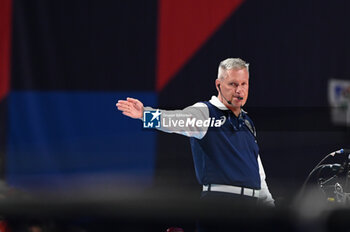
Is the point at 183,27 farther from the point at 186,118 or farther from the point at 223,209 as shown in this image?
the point at 223,209

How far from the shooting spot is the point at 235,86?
3021 mm

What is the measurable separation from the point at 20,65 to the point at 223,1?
1.41m

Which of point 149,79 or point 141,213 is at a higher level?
point 149,79

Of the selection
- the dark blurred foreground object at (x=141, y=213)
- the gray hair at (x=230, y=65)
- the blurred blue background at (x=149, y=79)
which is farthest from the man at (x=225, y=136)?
the blurred blue background at (x=149, y=79)

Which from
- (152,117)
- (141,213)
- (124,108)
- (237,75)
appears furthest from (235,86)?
(141,213)

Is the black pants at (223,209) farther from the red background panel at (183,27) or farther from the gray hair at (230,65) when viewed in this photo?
the red background panel at (183,27)

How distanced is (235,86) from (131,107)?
2.04 ft

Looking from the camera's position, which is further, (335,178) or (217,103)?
(217,103)

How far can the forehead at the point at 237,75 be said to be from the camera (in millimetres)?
3062

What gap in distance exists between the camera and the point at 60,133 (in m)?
3.52

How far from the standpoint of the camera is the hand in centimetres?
309

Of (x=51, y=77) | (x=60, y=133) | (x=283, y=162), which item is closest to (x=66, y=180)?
(x=60, y=133)

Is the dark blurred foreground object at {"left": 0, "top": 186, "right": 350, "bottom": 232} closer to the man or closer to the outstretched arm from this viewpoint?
the man

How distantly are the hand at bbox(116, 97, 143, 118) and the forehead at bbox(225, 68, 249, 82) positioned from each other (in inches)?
21.1
